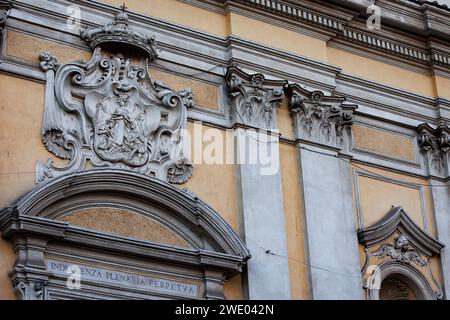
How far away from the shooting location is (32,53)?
14992 millimetres

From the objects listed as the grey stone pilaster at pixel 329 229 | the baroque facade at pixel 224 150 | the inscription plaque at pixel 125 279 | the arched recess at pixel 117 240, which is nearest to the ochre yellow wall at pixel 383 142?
the baroque facade at pixel 224 150

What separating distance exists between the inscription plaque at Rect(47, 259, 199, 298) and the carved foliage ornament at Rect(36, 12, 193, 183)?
3.84ft

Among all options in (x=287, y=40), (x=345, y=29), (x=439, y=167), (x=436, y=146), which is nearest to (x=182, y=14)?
(x=287, y=40)

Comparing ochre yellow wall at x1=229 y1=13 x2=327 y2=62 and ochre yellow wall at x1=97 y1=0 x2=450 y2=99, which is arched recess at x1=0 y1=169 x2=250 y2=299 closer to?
ochre yellow wall at x1=97 y1=0 x2=450 y2=99

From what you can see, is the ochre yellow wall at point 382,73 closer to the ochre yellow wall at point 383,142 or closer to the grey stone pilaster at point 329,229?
the ochre yellow wall at point 383,142

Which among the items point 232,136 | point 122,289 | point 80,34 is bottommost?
point 122,289

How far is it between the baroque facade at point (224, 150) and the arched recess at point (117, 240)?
0.07 feet

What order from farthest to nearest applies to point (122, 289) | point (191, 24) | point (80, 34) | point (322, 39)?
point (322, 39)
point (191, 24)
point (80, 34)
point (122, 289)

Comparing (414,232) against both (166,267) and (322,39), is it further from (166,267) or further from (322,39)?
(166,267)

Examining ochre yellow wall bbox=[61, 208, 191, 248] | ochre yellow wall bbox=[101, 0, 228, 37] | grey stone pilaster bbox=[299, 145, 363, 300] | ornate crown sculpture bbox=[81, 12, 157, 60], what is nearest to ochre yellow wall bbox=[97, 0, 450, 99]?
ochre yellow wall bbox=[101, 0, 228, 37]

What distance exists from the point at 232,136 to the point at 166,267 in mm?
2329

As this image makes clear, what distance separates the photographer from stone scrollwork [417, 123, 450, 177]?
1820 cm

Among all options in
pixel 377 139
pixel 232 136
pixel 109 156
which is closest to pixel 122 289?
pixel 109 156

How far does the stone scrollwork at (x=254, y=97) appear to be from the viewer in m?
16.3
